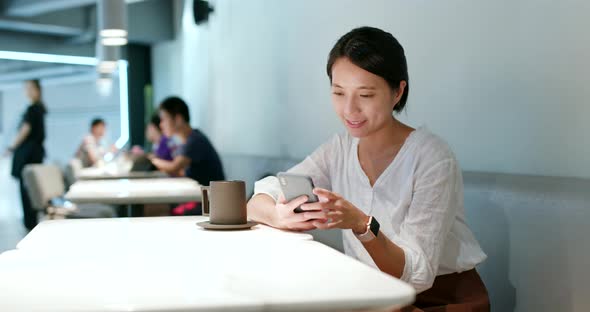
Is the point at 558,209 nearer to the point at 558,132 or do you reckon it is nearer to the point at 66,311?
the point at 558,132

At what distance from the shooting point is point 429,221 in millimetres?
1736

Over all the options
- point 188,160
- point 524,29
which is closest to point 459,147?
point 524,29

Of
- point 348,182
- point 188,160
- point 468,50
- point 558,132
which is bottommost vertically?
point 188,160

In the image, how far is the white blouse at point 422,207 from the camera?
1.72m

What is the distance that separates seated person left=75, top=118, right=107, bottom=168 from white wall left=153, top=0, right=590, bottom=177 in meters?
4.33

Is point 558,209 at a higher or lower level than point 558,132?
lower

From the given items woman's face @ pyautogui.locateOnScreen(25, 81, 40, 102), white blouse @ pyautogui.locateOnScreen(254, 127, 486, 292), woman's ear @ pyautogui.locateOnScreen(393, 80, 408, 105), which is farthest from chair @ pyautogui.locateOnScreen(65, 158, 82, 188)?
woman's ear @ pyautogui.locateOnScreen(393, 80, 408, 105)

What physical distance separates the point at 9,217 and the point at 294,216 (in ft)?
25.3

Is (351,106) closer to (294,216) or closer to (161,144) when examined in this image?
(294,216)

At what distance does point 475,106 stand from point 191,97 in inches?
268

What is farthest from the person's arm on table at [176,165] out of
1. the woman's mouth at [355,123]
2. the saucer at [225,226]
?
the woman's mouth at [355,123]

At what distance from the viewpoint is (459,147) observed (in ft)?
8.06

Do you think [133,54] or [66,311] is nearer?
[66,311]

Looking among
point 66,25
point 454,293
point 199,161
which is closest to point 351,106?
point 454,293
